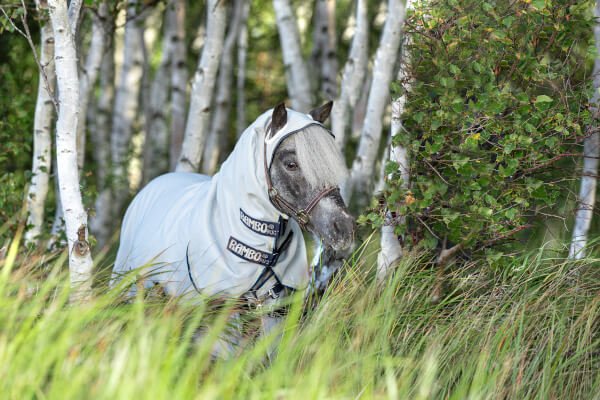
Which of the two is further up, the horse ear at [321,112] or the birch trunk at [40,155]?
the horse ear at [321,112]

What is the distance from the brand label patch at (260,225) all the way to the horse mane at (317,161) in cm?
35

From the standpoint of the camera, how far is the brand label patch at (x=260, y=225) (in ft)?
9.89

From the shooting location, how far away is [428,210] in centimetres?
341

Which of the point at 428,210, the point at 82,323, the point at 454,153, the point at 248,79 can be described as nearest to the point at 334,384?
the point at 82,323

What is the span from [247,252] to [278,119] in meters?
0.74

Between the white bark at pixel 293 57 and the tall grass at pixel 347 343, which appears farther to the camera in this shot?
the white bark at pixel 293 57

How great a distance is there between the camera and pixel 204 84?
5715 millimetres

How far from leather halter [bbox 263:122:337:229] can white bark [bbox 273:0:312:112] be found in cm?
318

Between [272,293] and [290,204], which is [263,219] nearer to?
[290,204]

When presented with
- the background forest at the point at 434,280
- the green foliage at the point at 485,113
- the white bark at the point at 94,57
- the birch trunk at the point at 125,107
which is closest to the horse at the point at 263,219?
the background forest at the point at 434,280

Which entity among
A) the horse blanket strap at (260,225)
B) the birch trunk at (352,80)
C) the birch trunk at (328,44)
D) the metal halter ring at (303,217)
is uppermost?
the birch trunk at (328,44)

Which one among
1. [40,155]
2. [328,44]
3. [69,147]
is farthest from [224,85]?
[69,147]

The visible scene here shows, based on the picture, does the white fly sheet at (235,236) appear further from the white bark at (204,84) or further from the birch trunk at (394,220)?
the white bark at (204,84)

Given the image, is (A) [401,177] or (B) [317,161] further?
(A) [401,177]
